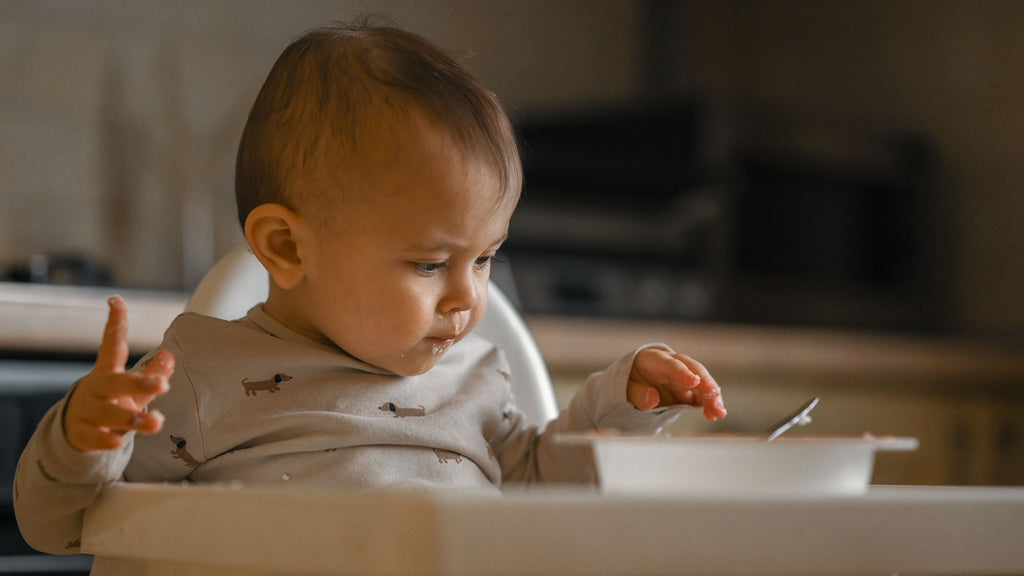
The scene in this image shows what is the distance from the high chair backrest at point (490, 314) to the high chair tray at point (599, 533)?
0.46m

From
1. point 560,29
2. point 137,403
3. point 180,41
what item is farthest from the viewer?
point 560,29

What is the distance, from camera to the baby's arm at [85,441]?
1.67ft

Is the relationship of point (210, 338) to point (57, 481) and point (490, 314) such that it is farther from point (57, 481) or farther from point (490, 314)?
point (490, 314)

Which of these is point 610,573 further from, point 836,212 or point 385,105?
point 836,212

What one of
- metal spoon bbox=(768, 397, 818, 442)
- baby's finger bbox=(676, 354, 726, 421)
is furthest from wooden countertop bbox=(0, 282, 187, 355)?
metal spoon bbox=(768, 397, 818, 442)

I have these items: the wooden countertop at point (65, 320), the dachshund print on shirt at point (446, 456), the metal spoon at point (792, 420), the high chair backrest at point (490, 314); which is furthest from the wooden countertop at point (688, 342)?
the metal spoon at point (792, 420)

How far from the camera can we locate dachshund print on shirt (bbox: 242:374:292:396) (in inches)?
27.2

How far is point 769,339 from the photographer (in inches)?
78.7

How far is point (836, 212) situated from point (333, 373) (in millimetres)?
1969

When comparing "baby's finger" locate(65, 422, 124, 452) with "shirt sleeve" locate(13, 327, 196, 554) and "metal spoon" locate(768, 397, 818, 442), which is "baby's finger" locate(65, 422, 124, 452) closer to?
"shirt sleeve" locate(13, 327, 196, 554)

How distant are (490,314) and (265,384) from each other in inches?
12.2

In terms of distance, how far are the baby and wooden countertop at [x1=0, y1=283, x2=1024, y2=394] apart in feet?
2.06

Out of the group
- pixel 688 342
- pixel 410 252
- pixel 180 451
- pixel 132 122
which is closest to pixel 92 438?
pixel 180 451

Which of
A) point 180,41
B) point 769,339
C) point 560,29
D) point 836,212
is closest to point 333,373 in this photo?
point 769,339
